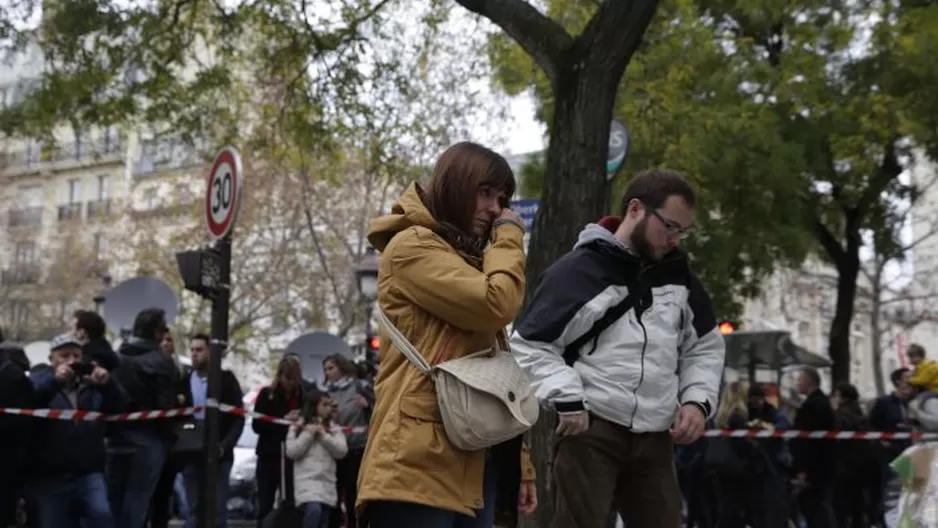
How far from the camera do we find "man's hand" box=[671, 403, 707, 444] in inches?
179

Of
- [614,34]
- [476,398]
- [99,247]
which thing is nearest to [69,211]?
[99,247]

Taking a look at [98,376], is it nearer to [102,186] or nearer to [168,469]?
[168,469]

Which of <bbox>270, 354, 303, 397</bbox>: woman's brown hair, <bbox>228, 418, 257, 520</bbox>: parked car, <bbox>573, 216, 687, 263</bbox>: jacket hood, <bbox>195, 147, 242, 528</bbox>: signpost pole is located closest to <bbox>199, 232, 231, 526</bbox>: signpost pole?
<bbox>195, 147, 242, 528</bbox>: signpost pole

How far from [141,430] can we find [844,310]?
14986mm

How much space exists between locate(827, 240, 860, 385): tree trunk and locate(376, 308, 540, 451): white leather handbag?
1842 centimetres

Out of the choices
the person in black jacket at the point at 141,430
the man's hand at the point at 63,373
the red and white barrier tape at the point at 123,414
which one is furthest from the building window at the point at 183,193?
the man's hand at the point at 63,373

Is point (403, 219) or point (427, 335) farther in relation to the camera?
point (403, 219)

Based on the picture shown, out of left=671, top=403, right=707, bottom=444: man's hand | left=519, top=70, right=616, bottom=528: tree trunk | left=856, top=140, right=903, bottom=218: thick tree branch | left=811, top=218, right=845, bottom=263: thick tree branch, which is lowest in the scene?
left=671, top=403, right=707, bottom=444: man's hand

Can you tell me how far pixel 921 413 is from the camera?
1118 cm

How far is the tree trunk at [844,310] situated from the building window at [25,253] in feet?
113

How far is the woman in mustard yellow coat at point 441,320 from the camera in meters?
3.55

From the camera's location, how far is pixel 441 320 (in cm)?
370

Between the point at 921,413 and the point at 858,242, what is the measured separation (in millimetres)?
10996

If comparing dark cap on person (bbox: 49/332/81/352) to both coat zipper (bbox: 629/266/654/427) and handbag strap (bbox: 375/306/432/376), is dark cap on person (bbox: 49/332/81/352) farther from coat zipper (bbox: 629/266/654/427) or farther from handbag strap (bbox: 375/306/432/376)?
handbag strap (bbox: 375/306/432/376)
